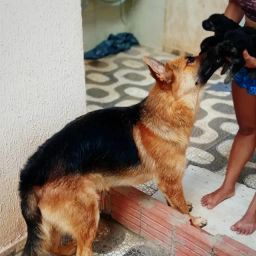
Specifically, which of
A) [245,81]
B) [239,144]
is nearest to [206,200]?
[239,144]

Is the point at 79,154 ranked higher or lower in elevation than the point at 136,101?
higher

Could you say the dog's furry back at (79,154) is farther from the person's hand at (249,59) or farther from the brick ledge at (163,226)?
the person's hand at (249,59)

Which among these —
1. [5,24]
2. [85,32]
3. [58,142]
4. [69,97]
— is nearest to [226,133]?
[69,97]

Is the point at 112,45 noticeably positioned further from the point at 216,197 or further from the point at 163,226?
the point at 163,226

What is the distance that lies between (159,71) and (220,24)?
413 mm

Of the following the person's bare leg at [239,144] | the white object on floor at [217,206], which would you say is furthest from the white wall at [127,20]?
the person's bare leg at [239,144]

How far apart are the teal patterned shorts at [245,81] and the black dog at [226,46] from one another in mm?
76

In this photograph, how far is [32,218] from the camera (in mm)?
1862

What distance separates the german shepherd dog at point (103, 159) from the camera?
6.14 ft

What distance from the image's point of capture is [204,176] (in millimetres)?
2834

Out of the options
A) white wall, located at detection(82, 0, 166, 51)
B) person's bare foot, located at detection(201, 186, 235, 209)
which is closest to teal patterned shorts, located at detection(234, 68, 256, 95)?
person's bare foot, located at detection(201, 186, 235, 209)

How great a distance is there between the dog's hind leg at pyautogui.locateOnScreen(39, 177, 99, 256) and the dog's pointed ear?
2.04 feet

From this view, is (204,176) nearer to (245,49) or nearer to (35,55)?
(245,49)

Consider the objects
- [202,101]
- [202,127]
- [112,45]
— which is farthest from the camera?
[112,45]
